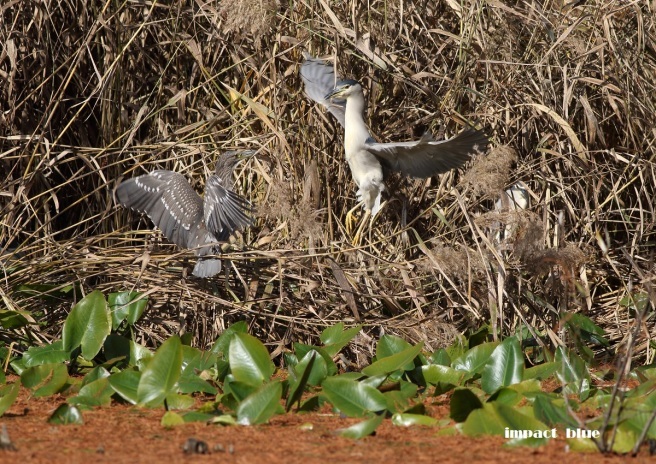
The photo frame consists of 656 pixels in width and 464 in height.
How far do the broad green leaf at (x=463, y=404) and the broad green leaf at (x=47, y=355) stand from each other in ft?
4.65

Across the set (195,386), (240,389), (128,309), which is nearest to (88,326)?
(128,309)

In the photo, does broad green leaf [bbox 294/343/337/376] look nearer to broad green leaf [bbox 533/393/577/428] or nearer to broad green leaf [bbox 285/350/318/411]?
broad green leaf [bbox 285/350/318/411]

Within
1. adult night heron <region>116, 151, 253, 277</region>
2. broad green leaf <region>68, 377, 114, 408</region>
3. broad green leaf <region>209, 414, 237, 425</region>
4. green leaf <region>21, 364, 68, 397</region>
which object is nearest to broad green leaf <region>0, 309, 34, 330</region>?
green leaf <region>21, 364, 68, 397</region>

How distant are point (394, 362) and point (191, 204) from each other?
5.24 ft

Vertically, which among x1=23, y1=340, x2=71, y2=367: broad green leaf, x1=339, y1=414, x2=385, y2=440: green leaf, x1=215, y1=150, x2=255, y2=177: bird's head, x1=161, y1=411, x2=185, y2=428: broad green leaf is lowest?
x1=23, y1=340, x2=71, y2=367: broad green leaf

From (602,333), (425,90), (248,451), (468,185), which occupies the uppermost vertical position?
(425,90)

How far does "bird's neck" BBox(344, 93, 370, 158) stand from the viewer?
4.05 metres

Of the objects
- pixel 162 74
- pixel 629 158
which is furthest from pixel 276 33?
pixel 629 158

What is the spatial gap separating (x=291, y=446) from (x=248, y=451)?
0.42 feet

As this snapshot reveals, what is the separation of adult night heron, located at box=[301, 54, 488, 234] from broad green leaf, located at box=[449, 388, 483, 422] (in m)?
1.48

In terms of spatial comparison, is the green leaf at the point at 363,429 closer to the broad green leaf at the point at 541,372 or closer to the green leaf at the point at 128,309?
the broad green leaf at the point at 541,372

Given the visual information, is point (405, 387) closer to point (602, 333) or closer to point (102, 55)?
point (602, 333)

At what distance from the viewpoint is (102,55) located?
4.45 metres

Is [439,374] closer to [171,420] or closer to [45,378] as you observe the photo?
[171,420]
